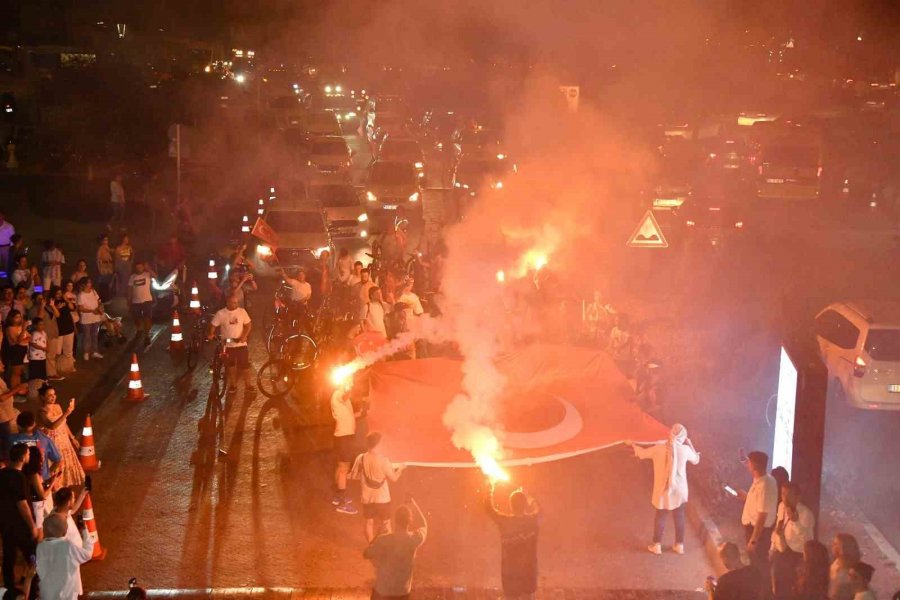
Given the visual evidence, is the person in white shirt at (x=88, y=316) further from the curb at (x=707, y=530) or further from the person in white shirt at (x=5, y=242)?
the curb at (x=707, y=530)

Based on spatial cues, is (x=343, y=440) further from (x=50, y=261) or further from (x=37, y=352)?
(x=50, y=261)

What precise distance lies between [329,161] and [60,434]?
20.4 meters

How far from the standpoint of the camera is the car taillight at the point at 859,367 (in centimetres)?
1131

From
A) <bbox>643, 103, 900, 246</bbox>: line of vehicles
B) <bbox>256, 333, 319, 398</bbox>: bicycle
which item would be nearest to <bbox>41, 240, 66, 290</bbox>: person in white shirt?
<bbox>256, 333, 319, 398</bbox>: bicycle

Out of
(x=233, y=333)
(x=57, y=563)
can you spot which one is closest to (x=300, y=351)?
(x=233, y=333)

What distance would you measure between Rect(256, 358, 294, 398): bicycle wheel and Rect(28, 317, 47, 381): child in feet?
8.54

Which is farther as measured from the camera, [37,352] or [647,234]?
[647,234]

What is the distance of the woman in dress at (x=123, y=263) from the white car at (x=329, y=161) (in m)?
12.6

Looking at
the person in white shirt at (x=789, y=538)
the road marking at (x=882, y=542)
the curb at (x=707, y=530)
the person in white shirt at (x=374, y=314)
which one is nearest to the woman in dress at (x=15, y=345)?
the person in white shirt at (x=374, y=314)

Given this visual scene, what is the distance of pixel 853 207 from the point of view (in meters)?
28.5

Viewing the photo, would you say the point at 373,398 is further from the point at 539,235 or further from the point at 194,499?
the point at 539,235

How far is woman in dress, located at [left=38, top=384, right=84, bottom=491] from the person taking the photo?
8266mm

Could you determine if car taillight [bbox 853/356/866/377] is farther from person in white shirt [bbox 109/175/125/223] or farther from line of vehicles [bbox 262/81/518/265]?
person in white shirt [bbox 109/175/125/223]

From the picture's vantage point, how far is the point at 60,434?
850 centimetres
